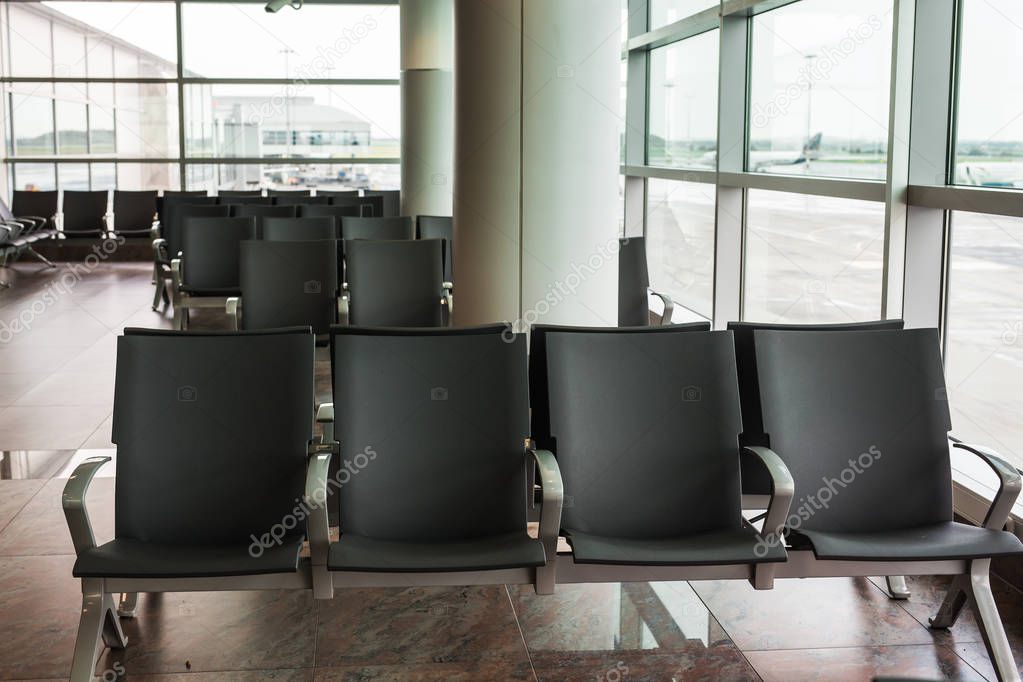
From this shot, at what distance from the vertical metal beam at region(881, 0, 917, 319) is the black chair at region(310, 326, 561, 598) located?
6.58ft

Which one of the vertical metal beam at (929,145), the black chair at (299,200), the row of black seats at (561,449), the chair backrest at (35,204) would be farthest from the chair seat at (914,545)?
the chair backrest at (35,204)

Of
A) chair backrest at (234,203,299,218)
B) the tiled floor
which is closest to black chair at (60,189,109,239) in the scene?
chair backrest at (234,203,299,218)

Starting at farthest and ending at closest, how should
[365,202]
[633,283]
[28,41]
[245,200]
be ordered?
[28,41] < [245,200] < [365,202] < [633,283]

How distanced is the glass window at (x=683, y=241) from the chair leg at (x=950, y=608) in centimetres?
395

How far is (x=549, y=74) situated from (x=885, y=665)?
2.43 meters

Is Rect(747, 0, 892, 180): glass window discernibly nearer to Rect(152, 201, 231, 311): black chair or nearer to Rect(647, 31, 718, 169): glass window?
Rect(647, 31, 718, 169): glass window

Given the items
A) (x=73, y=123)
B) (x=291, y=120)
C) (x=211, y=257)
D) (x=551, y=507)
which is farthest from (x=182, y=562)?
(x=73, y=123)

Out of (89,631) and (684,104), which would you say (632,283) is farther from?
(89,631)

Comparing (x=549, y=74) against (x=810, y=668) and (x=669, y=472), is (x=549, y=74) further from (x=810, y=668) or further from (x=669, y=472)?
(x=810, y=668)

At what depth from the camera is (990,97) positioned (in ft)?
12.7

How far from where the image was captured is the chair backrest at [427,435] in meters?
2.79

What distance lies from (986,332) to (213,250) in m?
4.49

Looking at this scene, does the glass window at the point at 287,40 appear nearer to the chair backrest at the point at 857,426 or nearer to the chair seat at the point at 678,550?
the chair backrest at the point at 857,426

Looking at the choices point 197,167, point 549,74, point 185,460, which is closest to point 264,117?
point 197,167
